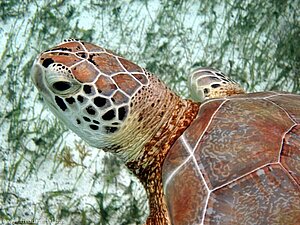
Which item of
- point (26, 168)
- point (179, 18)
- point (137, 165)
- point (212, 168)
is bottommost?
point (212, 168)

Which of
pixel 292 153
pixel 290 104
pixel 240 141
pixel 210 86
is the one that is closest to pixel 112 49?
pixel 210 86

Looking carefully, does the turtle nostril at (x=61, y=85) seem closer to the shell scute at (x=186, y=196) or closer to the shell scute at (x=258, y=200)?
the shell scute at (x=186, y=196)

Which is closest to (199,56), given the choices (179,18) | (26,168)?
(179,18)

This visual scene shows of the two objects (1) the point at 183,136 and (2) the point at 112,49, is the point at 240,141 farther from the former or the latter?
(2) the point at 112,49

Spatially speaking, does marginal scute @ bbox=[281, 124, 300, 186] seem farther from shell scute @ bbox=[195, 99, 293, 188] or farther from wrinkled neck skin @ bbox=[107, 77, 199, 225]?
wrinkled neck skin @ bbox=[107, 77, 199, 225]

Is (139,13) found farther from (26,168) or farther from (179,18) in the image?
(26,168)

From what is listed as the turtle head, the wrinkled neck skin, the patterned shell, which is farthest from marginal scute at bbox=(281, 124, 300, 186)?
the turtle head
